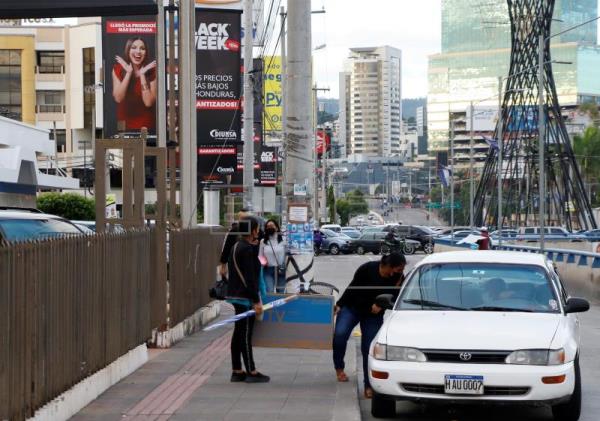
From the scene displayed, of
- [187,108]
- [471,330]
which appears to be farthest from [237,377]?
[187,108]

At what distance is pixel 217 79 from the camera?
2783cm

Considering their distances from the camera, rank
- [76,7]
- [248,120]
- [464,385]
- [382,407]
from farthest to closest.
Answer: [248,120] → [76,7] → [382,407] → [464,385]

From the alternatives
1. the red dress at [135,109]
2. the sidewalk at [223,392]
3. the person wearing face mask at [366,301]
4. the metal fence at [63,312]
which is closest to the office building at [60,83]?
the red dress at [135,109]

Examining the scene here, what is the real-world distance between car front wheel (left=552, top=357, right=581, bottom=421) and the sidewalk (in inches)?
70.5

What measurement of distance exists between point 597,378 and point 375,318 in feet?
10.6

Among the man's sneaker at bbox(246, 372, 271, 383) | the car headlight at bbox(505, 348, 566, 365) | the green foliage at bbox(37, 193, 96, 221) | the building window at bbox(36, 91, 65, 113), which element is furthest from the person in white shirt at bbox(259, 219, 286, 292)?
the building window at bbox(36, 91, 65, 113)

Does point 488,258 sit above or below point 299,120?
below

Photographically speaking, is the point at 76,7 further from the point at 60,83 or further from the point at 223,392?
the point at 60,83

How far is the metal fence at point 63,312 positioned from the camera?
7.20 m

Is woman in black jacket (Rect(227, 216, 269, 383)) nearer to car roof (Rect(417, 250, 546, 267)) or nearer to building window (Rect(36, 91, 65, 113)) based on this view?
car roof (Rect(417, 250, 546, 267))

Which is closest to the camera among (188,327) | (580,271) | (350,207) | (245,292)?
(245,292)

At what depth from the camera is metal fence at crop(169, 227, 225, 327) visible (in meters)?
15.1

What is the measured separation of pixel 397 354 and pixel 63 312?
9.53 ft

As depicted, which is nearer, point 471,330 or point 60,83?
point 471,330
